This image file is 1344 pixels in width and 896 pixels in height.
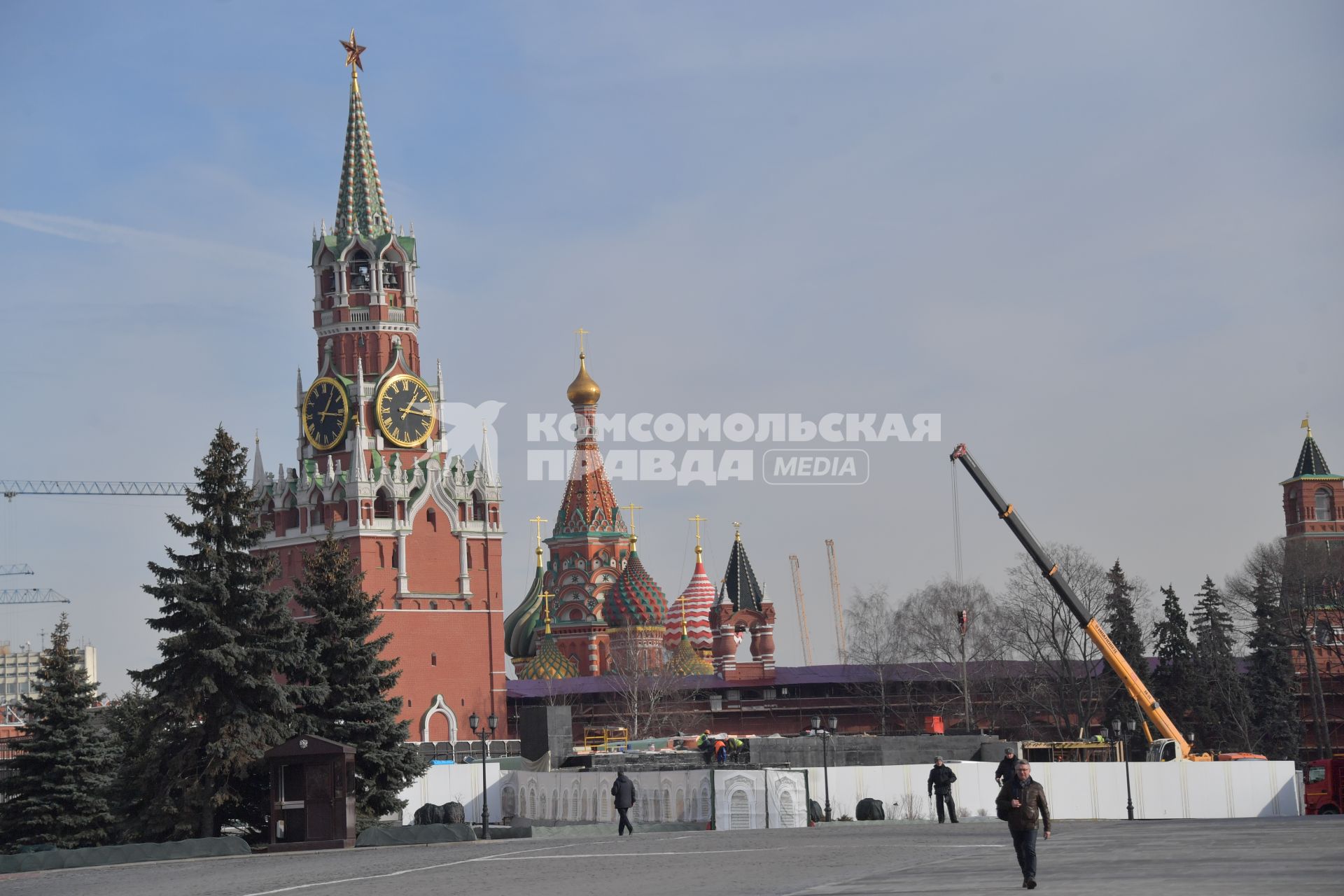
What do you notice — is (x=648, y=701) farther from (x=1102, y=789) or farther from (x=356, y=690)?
(x=356, y=690)

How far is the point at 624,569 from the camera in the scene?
387 feet

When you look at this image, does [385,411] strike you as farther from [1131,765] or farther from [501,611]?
[1131,765]

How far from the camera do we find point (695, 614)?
12088cm

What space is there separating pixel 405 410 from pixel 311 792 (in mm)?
61570

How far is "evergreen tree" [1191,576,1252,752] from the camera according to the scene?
73000 mm

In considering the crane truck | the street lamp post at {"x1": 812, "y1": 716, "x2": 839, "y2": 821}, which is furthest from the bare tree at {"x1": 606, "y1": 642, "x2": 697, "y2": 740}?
the street lamp post at {"x1": 812, "y1": 716, "x2": 839, "y2": 821}

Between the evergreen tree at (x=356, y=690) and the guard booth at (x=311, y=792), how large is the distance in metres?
7.78

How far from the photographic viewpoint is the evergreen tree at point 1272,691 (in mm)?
73375

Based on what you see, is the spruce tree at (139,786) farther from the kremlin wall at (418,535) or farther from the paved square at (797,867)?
the kremlin wall at (418,535)

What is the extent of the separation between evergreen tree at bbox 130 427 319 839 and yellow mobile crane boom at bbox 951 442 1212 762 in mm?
24583

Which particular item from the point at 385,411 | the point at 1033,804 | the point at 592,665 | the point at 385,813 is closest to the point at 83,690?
the point at 385,813

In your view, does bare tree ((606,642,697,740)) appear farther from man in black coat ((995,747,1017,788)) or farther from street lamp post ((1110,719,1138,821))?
man in black coat ((995,747,1017,788))

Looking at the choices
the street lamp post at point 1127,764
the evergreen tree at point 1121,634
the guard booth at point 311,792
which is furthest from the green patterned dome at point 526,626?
the guard booth at point 311,792

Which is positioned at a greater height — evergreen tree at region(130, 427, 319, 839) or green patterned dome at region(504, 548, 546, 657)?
green patterned dome at region(504, 548, 546, 657)
